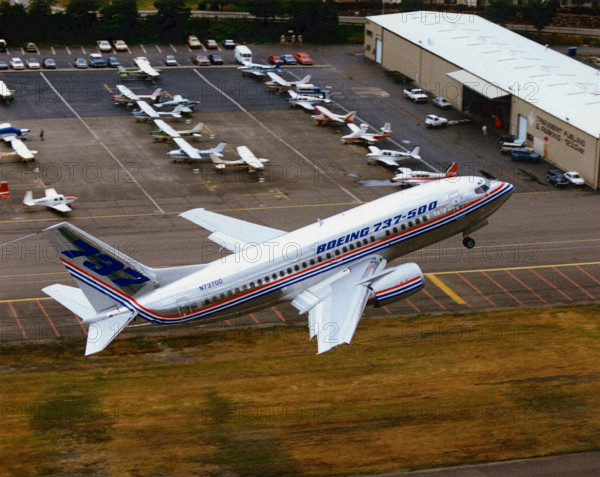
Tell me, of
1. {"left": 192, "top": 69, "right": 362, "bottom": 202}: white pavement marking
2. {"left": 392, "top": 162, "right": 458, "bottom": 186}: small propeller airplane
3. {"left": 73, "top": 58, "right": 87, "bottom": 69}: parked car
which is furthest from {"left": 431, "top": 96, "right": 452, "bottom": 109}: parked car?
{"left": 73, "top": 58, "right": 87, "bottom": 69}: parked car

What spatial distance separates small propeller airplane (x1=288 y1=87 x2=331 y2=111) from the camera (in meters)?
134

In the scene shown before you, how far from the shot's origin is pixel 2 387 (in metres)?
64.9

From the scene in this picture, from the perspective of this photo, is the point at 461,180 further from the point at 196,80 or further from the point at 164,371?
the point at 196,80

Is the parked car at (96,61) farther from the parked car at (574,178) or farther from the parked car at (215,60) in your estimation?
the parked car at (574,178)

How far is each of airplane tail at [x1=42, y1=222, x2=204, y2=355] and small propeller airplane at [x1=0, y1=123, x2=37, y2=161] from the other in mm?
53495

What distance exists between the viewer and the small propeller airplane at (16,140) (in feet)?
366

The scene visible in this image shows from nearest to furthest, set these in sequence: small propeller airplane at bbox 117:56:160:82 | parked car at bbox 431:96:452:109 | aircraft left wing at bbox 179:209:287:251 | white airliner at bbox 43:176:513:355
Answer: white airliner at bbox 43:176:513:355 → aircraft left wing at bbox 179:209:287:251 → parked car at bbox 431:96:452:109 → small propeller airplane at bbox 117:56:160:82

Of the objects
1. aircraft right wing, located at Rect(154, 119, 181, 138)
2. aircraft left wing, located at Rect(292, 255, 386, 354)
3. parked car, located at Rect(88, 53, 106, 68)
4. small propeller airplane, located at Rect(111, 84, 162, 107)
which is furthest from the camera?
parked car, located at Rect(88, 53, 106, 68)

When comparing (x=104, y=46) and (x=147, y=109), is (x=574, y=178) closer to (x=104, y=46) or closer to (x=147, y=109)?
(x=147, y=109)

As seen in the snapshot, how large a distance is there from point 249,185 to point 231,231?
3235cm

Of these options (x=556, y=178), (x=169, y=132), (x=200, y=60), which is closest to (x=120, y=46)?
(x=200, y=60)

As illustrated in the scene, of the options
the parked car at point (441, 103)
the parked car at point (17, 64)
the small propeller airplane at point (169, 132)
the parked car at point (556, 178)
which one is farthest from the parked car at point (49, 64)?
the parked car at point (556, 178)

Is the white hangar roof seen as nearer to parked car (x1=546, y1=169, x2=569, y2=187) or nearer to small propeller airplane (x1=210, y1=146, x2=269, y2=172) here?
parked car (x1=546, y1=169, x2=569, y2=187)

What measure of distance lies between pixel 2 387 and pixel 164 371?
36.7 ft
